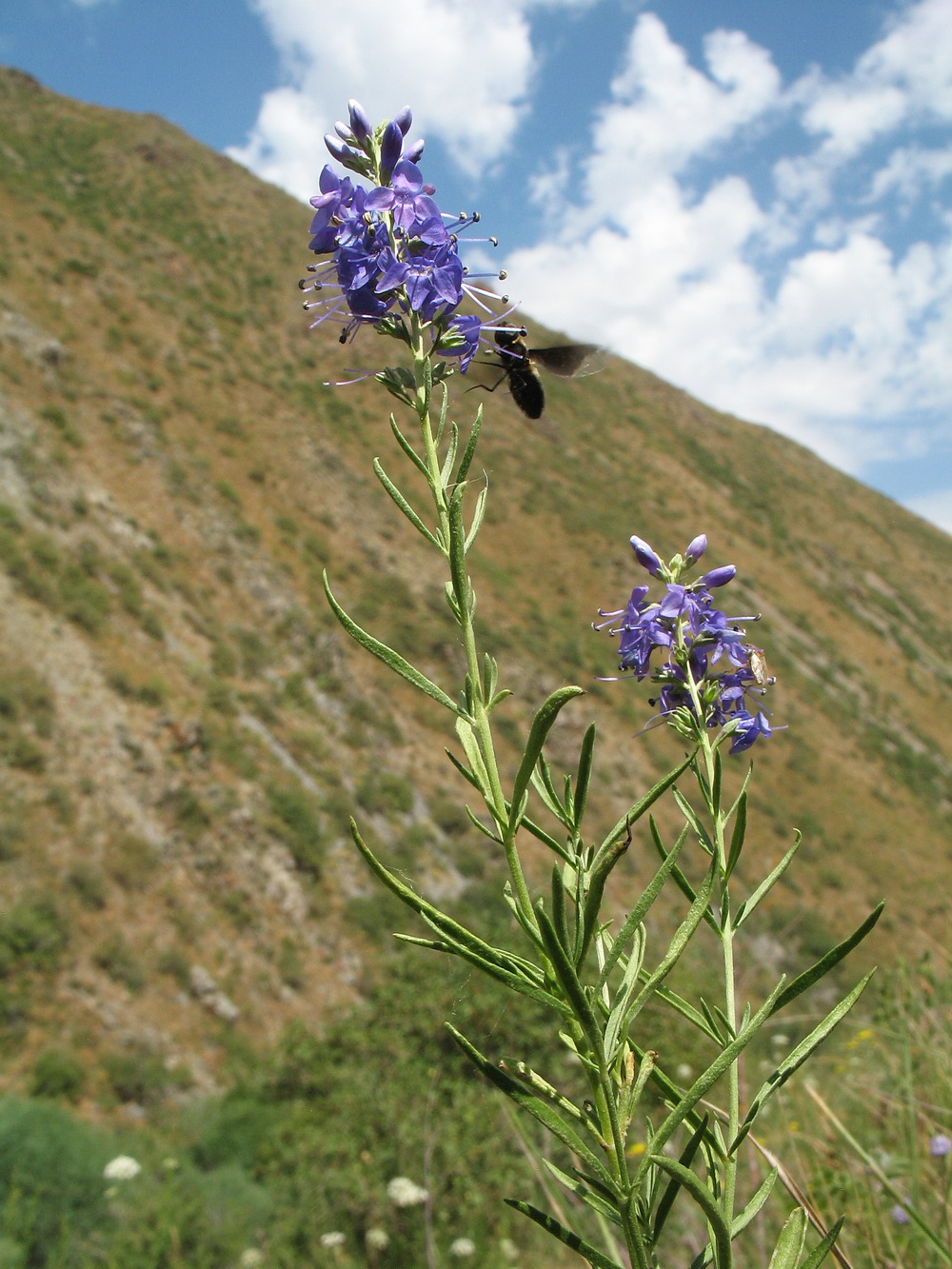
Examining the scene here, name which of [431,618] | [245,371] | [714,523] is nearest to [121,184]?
[245,371]

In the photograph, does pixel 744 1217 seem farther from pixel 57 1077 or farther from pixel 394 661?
pixel 57 1077

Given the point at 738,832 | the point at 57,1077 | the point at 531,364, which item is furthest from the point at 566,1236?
the point at 57,1077

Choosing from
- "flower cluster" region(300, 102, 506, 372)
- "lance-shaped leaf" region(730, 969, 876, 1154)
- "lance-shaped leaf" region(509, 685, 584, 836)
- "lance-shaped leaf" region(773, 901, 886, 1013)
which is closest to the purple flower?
"flower cluster" region(300, 102, 506, 372)

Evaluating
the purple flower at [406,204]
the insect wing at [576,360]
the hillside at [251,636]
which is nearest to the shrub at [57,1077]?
the hillside at [251,636]

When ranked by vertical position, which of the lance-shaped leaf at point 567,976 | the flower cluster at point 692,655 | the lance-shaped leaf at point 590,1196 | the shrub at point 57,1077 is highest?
the flower cluster at point 692,655

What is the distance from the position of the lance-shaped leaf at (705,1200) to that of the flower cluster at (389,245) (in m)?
1.31

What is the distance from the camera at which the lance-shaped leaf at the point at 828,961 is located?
1.00m

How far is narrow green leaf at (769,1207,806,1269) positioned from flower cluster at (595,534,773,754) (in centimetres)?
79

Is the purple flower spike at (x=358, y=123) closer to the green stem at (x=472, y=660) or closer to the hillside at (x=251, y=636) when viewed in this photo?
the green stem at (x=472, y=660)

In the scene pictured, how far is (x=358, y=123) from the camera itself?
1.57m

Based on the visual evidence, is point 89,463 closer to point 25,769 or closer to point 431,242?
point 25,769

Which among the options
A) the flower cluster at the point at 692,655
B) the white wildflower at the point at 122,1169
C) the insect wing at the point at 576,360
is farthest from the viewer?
the white wildflower at the point at 122,1169

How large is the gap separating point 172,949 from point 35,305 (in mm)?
19731

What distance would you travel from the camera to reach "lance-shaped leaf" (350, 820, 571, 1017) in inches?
41.6
